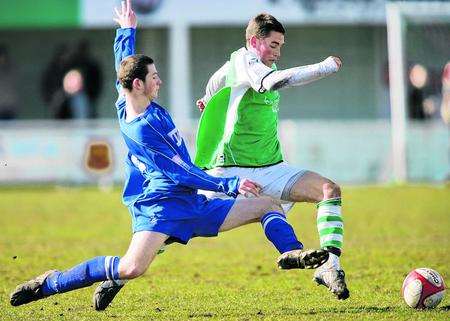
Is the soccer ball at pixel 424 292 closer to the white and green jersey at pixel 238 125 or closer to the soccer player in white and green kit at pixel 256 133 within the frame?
the soccer player in white and green kit at pixel 256 133

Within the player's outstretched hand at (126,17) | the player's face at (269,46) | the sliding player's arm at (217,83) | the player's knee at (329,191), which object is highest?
the player's outstretched hand at (126,17)

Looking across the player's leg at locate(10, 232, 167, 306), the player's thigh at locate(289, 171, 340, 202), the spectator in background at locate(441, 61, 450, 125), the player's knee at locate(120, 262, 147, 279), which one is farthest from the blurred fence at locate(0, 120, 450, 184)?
the player's knee at locate(120, 262, 147, 279)

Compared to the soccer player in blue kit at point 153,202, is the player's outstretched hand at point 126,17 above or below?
above

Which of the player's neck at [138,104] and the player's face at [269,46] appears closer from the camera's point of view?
the player's neck at [138,104]

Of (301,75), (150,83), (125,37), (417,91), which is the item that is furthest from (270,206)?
(417,91)

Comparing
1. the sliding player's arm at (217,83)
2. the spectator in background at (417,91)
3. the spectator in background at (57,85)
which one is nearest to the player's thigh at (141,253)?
the sliding player's arm at (217,83)

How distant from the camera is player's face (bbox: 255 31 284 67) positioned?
878 centimetres

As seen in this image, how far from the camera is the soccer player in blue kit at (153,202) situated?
311 inches

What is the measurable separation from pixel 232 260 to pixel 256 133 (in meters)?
3.55

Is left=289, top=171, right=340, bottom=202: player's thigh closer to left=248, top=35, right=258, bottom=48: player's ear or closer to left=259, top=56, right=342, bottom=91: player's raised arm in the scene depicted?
left=259, top=56, right=342, bottom=91: player's raised arm

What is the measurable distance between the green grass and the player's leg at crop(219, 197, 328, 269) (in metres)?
0.40

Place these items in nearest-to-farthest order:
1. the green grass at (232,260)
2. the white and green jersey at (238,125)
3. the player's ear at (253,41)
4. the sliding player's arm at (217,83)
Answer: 1. the green grass at (232,260)
2. the player's ear at (253,41)
3. the white and green jersey at (238,125)
4. the sliding player's arm at (217,83)

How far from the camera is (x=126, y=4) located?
9.04 m

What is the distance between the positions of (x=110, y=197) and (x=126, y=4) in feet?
38.0
